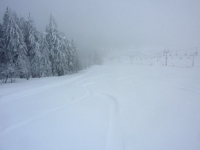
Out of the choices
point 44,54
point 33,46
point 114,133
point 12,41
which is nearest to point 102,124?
point 114,133

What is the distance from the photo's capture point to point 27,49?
2083 cm

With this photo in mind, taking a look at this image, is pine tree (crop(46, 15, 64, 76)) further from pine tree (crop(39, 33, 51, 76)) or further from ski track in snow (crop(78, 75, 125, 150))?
ski track in snow (crop(78, 75, 125, 150))

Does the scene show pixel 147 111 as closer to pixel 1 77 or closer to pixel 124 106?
pixel 124 106

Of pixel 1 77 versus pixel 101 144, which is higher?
pixel 1 77

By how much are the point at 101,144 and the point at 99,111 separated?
7.63 feet

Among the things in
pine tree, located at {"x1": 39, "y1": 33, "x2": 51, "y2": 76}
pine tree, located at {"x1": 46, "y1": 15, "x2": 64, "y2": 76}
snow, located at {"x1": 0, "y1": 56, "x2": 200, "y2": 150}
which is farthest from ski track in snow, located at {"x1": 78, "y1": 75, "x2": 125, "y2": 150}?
pine tree, located at {"x1": 39, "y1": 33, "x2": 51, "y2": 76}

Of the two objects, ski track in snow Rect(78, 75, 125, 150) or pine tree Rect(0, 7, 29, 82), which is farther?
pine tree Rect(0, 7, 29, 82)

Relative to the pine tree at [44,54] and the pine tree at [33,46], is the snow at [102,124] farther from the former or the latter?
the pine tree at [44,54]

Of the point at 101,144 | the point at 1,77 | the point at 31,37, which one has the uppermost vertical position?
the point at 31,37

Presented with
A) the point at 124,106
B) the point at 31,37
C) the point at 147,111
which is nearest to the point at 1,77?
the point at 31,37

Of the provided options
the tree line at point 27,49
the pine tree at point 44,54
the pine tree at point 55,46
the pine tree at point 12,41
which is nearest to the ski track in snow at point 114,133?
the tree line at point 27,49

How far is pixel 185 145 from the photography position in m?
3.51

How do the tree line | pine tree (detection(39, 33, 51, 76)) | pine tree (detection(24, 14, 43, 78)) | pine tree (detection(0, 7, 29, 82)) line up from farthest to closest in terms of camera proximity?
pine tree (detection(39, 33, 51, 76)), pine tree (detection(24, 14, 43, 78)), pine tree (detection(0, 7, 29, 82)), the tree line

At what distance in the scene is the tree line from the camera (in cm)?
1672
